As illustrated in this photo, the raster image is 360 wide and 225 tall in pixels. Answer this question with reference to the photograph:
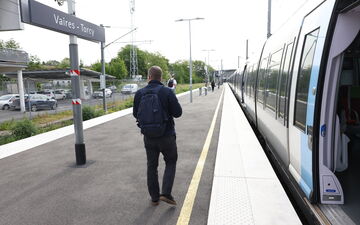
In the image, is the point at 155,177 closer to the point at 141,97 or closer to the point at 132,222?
the point at 132,222

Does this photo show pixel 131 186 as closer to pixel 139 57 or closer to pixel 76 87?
pixel 76 87

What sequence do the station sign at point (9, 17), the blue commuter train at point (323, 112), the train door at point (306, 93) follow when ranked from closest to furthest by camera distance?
the blue commuter train at point (323, 112)
the train door at point (306, 93)
the station sign at point (9, 17)

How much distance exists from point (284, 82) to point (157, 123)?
228cm

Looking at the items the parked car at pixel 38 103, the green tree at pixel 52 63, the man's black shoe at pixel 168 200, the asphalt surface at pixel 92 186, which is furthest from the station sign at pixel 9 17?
the green tree at pixel 52 63

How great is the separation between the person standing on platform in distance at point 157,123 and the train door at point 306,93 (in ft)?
5.08

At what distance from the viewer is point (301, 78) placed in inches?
146

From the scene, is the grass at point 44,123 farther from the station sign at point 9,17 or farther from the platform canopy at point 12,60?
the platform canopy at point 12,60

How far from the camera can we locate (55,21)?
540 cm

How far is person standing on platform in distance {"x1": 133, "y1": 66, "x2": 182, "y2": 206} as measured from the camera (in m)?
3.83

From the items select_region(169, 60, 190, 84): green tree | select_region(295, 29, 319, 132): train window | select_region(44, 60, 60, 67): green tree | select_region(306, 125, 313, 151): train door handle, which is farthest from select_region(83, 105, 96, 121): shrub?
select_region(44, 60, 60, 67): green tree

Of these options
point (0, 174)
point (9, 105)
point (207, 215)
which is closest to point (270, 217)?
point (207, 215)

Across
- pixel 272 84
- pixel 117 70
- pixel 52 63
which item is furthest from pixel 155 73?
pixel 52 63

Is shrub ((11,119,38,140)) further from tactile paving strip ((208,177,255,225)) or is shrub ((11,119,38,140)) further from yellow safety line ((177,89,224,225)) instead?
tactile paving strip ((208,177,255,225))

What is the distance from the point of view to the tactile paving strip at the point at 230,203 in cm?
354
